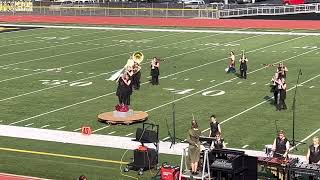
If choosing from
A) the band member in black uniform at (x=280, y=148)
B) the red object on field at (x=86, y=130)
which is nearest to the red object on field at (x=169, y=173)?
the band member in black uniform at (x=280, y=148)

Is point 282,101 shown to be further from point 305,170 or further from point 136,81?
point 305,170

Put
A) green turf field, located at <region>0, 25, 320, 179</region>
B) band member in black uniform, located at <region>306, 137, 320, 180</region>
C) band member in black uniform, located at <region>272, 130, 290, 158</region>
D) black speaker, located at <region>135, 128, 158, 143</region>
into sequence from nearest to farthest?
1. band member in black uniform, located at <region>306, 137, 320, 180</region>
2. band member in black uniform, located at <region>272, 130, 290, 158</region>
3. black speaker, located at <region>135, 128, 158, 143</region>
4. green turf field, located at <region>0, 25, 320, 179</region>

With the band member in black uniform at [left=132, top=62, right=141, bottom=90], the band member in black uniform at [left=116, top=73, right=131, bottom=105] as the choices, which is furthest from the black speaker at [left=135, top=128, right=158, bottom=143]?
the band member in black uniform at [left=132, top=62, right=141, bottom=90]

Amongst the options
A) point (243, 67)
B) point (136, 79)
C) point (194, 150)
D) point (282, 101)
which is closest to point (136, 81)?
point (136, 79)

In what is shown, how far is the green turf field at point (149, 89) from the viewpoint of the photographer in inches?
773

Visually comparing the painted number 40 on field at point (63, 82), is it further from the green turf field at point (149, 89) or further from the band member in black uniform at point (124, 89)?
the band member in black uniform at point (124, 89)

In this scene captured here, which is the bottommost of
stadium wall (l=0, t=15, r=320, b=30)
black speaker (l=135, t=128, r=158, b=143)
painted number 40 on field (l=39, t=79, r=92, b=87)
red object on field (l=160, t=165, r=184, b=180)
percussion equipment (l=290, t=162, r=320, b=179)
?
red object on field (l=160, t=165, r=184, b=180)

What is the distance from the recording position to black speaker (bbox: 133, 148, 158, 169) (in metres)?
16.5

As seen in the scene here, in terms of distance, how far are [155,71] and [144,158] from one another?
1253 cm

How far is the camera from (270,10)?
58125 mm

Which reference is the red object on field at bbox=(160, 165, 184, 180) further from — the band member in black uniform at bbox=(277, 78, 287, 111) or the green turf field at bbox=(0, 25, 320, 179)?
the band member in black uniform at bbox=(277, 78, 287, 111)

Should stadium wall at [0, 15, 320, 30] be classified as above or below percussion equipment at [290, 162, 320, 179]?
above

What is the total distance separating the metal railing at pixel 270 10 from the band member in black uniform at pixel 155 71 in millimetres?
30387

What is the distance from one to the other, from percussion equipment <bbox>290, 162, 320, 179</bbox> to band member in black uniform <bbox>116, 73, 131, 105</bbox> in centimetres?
861
